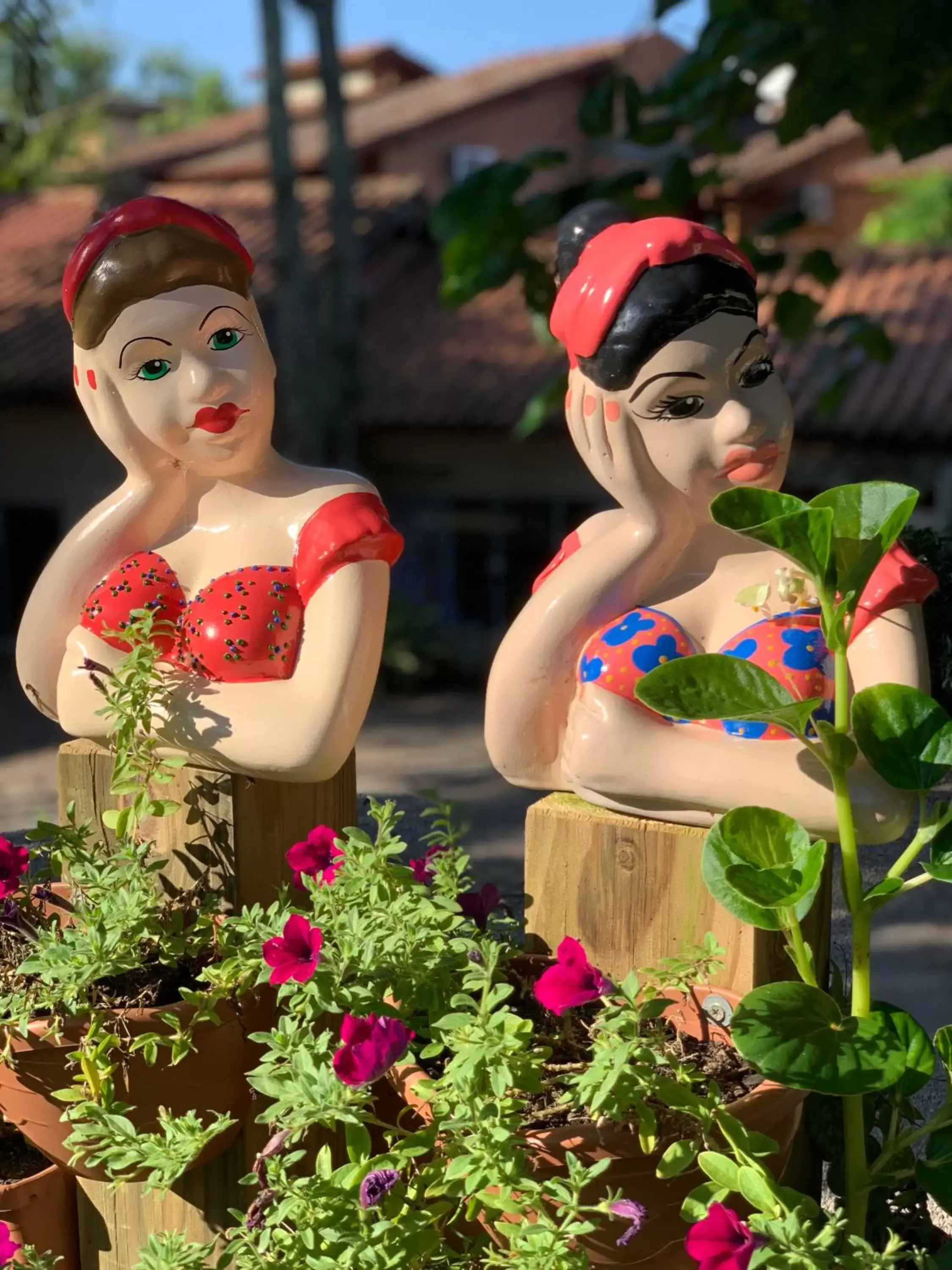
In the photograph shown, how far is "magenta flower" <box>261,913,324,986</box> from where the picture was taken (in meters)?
1.50

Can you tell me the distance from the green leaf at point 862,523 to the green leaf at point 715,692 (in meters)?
0.13

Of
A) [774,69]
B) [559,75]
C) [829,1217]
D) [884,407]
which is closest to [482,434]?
[884,407]

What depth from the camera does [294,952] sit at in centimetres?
152

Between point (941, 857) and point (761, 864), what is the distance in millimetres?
197

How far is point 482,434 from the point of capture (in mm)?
10266

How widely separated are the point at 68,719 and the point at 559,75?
15870mm

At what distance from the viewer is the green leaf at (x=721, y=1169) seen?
1420mm


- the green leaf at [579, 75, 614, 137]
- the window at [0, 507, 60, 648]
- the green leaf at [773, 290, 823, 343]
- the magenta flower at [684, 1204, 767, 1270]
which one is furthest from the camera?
the window at [0, 507, 60, 648]

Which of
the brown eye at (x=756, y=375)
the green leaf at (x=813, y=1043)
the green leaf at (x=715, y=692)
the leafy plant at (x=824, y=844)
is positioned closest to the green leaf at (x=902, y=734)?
the leafy plant at (x=824, y=844)

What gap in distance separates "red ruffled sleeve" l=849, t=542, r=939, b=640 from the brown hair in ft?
3.31

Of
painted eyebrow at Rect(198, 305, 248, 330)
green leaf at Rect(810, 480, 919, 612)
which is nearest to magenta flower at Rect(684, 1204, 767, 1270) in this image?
green leaf at Rect(810, 480, 919, 612)

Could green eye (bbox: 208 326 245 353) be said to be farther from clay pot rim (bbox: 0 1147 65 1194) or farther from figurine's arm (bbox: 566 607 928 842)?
clay pot rim (bbox: 0 1147 65 1194)

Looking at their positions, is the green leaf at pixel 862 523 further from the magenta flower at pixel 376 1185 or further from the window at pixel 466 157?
the window at pixel 466 157

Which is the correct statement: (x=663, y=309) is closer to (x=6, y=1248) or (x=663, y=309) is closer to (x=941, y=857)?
(x=941, y=857)
